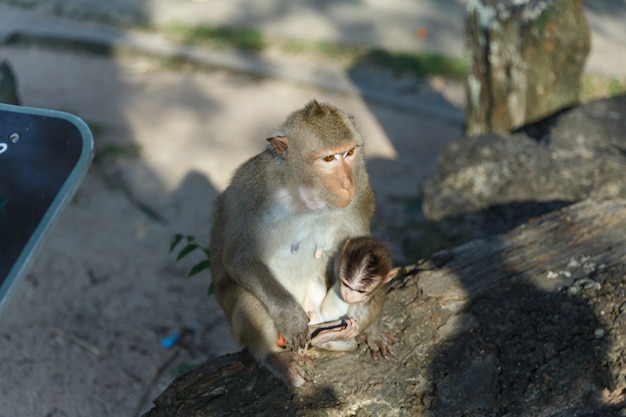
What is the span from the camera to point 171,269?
5.12 metres

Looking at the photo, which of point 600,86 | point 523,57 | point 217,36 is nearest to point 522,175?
point 523,57

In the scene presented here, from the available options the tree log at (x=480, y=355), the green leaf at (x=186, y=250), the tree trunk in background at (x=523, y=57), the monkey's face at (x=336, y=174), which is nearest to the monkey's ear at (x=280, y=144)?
the monkey's face at (x=336, y=174)

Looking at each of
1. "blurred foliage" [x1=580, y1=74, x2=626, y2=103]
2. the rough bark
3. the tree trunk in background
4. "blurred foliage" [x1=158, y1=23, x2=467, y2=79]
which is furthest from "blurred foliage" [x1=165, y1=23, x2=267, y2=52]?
the rough bark

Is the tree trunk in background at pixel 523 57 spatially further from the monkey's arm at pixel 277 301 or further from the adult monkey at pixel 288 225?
the monkey's arm at pixel 277 301

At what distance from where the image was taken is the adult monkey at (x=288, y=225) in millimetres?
3029

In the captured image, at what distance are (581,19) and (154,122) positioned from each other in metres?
3.59

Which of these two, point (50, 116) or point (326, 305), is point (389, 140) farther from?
point (50, 116)

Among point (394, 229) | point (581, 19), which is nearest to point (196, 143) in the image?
point (394, 229)

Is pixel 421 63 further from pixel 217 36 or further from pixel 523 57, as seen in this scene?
pixel 523 57

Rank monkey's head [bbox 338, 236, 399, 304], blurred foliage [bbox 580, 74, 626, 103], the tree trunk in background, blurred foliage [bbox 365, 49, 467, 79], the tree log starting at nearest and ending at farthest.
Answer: the tree log < monkey's head [bbox 338, 236, 399, 304] < the tree trunk in background < blurred foliage [bbox 580, 74, 626, 103] < blurred foliage [bbox 365, 49, 467, 79]

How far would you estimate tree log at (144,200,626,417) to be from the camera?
294cm

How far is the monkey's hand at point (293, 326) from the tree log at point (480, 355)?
12cm

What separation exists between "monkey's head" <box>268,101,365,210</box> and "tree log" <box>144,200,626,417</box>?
64 centimetres

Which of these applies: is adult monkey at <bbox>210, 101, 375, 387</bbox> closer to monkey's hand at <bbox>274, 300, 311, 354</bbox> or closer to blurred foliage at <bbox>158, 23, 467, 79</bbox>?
monkey's hand at <bbox>274, 300, 311, 354</bbox>
